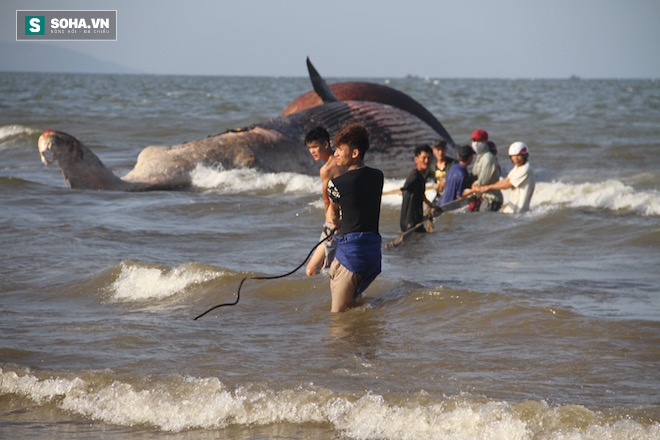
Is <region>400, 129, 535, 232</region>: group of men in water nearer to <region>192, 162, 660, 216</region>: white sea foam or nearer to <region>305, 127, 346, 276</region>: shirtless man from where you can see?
<region>192, 162, 660, 216</region>: white sea foam

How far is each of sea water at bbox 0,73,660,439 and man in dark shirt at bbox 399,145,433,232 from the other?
258 mm

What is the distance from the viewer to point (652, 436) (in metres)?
4.18

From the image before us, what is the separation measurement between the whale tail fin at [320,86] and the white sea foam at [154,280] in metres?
6.73

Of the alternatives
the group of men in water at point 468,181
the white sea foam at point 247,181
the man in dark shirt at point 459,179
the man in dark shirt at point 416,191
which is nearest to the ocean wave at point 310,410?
the man in dark shirt at point 416,191

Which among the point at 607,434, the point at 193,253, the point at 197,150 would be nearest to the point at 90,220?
the point at 193,253

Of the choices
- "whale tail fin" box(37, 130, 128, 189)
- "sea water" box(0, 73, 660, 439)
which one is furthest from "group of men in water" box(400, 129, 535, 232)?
"whale tail fin" box(37, 130, 128, 189)

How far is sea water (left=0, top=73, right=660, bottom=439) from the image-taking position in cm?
461

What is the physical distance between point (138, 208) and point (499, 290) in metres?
5.79

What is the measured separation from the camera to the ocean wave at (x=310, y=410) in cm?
432

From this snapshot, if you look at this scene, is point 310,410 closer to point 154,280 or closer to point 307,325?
point 307,325

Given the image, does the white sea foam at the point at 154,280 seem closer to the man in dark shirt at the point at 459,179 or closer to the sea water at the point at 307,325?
the sea water at the point at 307,325

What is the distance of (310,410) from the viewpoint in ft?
15.2

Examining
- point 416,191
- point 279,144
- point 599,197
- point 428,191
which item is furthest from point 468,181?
point 279,144

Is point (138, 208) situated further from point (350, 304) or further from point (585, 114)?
point (585, 114)
